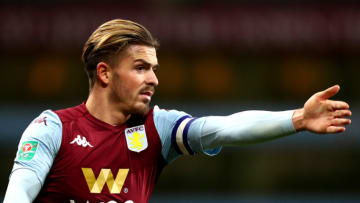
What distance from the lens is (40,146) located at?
14.2 feet

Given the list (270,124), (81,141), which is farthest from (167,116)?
(270,124)

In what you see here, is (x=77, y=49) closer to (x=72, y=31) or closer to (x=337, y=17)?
(x=72, y=31)

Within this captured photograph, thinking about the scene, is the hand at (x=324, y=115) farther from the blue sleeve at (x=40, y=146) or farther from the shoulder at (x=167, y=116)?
the blue sleeve at (x=40, y=146)

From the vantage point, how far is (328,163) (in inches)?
629

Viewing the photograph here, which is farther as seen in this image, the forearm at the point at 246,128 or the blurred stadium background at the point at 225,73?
the blurred stadium background at the point at 225,73

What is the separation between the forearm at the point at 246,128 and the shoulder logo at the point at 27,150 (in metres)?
1.05

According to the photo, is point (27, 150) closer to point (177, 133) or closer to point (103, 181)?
point (103, 181)

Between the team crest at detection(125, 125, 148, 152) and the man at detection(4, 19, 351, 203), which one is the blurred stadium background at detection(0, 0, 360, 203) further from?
the team crest at detection(125, 125, 148, 152)

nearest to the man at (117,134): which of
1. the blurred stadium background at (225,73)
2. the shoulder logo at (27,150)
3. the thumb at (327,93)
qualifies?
the shoulder logo at (27,150)

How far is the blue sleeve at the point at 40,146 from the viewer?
13.9 feet

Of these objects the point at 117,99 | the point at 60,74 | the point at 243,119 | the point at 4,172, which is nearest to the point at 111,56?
the point at 117,99

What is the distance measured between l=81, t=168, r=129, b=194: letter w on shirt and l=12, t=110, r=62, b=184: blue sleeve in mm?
247

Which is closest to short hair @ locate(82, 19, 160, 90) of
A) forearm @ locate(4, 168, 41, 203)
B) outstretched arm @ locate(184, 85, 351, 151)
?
outstretched arm @ locate(184, 85, 351, 151)

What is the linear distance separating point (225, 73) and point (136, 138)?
11.0 m
